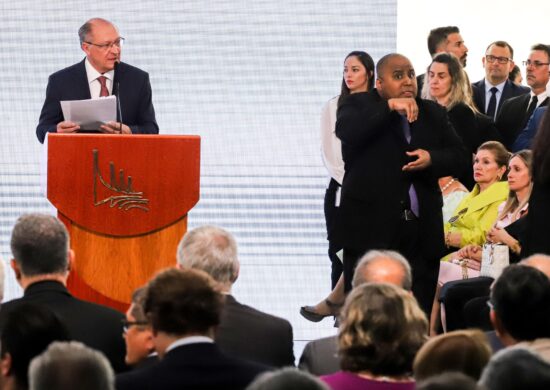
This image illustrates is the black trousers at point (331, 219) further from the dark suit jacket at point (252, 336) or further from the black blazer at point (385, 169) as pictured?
the dark suit jacket at point (252, 336)

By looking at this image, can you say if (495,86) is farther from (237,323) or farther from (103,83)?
(237,323)

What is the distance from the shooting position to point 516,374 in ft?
8.11

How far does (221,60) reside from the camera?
902 cm

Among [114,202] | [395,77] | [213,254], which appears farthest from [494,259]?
[213,254]

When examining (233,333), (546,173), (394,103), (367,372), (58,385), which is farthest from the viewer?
(394,103)

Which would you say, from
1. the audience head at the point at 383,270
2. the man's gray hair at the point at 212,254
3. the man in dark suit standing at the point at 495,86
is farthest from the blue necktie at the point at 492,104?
the man's gray hair at the point at 212,254

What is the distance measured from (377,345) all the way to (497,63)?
487cm

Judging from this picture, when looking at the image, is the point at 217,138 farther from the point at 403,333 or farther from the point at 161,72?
the point at 403,333

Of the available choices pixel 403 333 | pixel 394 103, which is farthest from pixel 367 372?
pixel 394 103

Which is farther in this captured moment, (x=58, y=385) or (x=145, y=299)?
(x=145, y=299)

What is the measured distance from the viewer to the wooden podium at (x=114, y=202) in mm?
5016

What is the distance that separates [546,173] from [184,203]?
5.08ft

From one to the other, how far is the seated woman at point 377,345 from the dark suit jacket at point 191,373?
224 millimetres

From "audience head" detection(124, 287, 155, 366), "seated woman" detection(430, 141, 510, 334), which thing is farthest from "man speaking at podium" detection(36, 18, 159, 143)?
"audience head" detection(124, 287, 155, 366)
